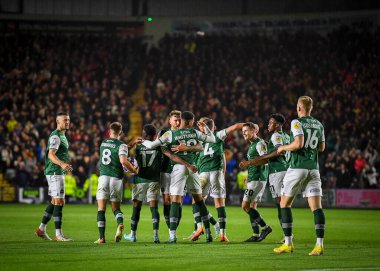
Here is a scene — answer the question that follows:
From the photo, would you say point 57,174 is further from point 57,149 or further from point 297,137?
point 297,137

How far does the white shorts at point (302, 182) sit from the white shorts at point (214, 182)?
11.0ft

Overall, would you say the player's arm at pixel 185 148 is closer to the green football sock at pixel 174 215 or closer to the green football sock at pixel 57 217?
the green football sock at pixel 174 215

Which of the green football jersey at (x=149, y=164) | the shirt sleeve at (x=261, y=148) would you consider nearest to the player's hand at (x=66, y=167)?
the green football jersey at (x=149, y=164)

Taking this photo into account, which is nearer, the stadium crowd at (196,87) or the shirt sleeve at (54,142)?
the shirt sleeve at (54,142)

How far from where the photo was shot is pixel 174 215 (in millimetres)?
15867

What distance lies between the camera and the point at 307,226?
71.8 feet

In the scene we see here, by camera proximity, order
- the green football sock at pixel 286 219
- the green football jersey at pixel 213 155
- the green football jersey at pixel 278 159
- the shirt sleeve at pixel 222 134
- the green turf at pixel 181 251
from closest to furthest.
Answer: the green turf at pixel 181 251, the green football sock at pixel 286 219, the green football jersey at pixel 278 159, the shirt sleeve at pixel 222 134, the green football jersey at pixel 213 155

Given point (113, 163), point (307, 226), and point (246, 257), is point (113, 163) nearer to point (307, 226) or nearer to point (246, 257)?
point (246, 257)

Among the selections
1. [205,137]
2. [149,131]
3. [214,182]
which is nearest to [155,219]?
[214,182]

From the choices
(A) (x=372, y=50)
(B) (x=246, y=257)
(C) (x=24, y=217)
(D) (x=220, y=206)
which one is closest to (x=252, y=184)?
(D) (x=220, y=206)

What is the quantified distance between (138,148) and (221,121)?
69.0ft

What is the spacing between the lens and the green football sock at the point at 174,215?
1586cm

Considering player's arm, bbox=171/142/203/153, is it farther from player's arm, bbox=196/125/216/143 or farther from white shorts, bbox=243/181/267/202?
white shorts, bbox=243/181/267/202

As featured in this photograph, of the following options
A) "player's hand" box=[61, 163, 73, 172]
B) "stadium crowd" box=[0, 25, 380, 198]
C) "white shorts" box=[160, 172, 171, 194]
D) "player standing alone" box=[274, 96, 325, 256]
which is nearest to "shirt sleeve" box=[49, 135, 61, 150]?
"player's hand" box=[61, 163, 73, 172]
